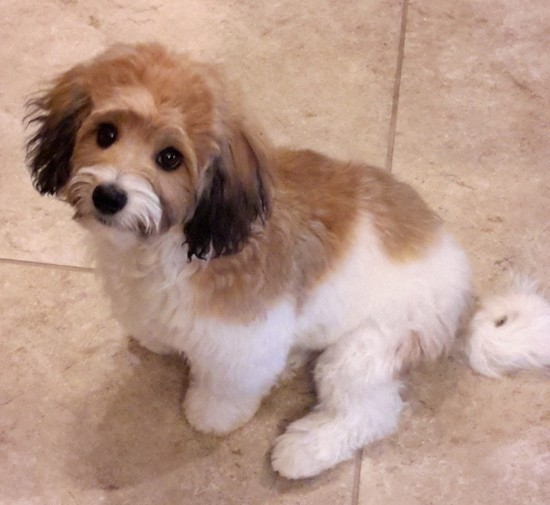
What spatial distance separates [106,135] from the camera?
0.91 metres

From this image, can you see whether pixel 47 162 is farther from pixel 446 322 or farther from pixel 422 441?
pixel 422 441

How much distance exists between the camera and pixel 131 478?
132cm

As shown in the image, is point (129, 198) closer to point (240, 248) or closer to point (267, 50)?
point (240, 248)

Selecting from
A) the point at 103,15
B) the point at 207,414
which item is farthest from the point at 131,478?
the point at 103,15

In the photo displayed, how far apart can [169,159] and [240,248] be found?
0.17 m

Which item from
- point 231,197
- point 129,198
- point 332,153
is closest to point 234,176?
point 231,197

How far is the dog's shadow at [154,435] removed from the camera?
133 centimetres

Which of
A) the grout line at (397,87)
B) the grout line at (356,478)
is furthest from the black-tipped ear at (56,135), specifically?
the grout line at (397,87)

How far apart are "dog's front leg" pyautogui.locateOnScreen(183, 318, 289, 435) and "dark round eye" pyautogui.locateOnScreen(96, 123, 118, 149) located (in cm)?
36

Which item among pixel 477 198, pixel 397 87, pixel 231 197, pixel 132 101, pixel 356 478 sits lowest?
pixel 356 478

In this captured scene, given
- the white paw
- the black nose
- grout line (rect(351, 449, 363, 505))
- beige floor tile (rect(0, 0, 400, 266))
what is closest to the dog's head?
the black nose

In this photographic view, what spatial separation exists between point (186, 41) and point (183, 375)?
0.92 m

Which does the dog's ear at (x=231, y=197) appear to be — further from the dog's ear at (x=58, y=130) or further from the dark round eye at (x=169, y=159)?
the dog's ear at (x=58, y=130)

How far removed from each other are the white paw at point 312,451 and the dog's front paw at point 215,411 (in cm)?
9
